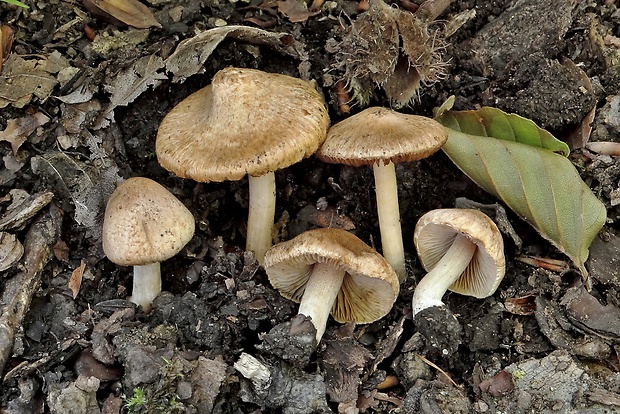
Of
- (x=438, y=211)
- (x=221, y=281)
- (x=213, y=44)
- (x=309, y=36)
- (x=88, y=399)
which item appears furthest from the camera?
(x=309, y=36)

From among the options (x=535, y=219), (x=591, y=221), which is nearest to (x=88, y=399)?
(x=535, y=219)

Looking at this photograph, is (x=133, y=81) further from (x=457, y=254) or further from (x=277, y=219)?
(x=457, y=254)

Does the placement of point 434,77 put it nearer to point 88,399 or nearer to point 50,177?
point 50,177

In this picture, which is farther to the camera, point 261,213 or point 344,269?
point 261,213

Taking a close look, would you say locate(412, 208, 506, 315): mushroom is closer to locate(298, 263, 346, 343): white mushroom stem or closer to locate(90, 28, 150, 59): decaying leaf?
locate(298, 263, 346, 343): white mushroom stem

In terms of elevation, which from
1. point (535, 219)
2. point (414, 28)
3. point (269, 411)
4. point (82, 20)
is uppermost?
point (414, 28)

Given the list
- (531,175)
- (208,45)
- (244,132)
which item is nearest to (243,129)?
(244,132)
